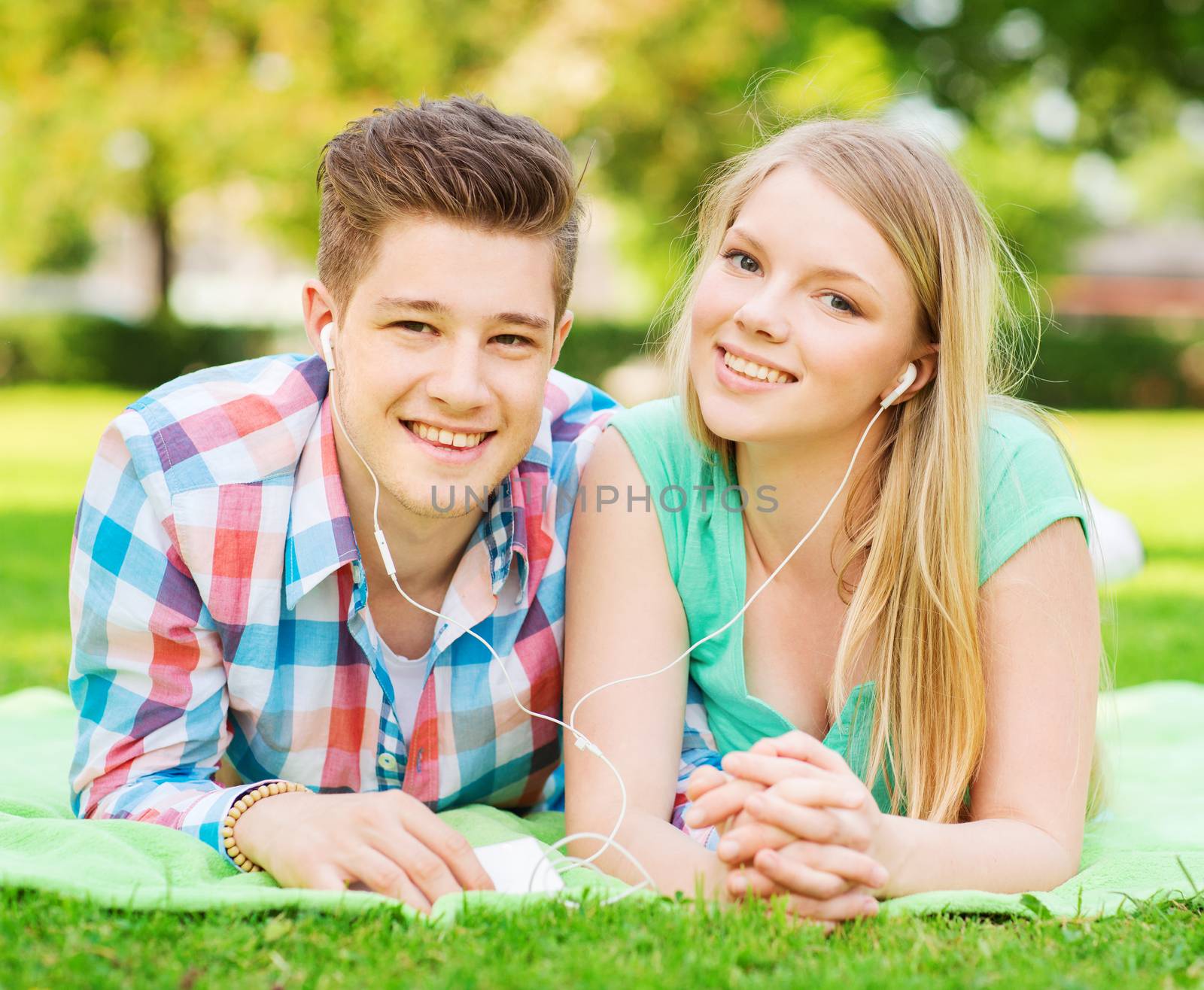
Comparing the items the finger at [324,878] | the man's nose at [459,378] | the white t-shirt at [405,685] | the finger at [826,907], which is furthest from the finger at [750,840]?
the man's nose at [459,378]

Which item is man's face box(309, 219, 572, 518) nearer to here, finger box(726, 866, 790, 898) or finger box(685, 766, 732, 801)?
finger box(685, 766, 732, 801)

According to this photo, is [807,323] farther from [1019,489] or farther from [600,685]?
[600,685]

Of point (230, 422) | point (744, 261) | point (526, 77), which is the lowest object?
point (230, 422)

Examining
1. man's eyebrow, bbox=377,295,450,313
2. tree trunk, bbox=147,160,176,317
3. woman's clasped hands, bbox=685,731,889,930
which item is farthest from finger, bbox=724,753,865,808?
tree trunk, bbox=147,160,176,317

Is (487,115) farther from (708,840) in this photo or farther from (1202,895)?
(1202,895)

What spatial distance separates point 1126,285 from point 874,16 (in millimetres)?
40717

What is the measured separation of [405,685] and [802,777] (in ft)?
3.69

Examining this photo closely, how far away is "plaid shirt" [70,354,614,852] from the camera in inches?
112

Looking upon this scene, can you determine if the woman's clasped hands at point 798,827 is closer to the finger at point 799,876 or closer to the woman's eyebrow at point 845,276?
the finger at point 799,876

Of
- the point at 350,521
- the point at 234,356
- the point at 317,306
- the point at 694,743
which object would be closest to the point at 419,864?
the point at 350,521

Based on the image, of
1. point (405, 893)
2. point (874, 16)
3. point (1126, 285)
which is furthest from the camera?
point (1126, 285)

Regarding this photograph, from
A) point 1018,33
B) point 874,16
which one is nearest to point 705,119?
point 874,16

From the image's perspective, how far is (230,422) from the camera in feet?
9.63

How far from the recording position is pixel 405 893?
8.04 feet
